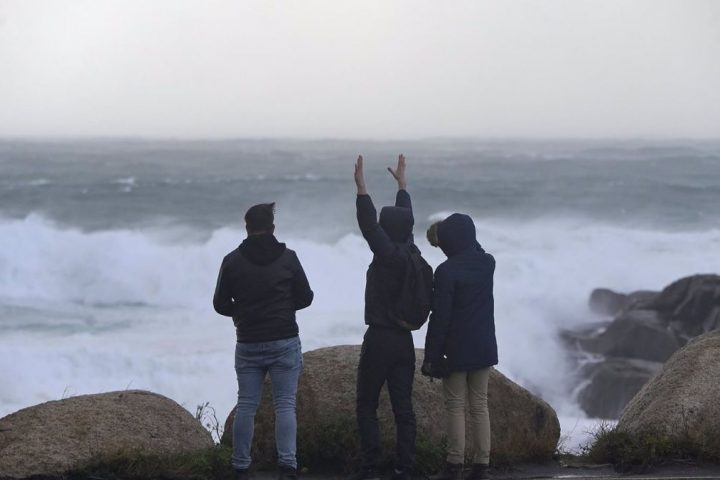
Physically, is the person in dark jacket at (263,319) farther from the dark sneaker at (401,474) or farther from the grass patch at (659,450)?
the grass patch at (659,450)

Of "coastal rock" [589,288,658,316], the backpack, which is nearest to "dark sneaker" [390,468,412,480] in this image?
the backpack

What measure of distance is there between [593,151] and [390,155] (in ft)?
52.5

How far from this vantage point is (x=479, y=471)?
253 inches

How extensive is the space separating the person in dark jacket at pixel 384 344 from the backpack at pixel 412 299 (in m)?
0.04

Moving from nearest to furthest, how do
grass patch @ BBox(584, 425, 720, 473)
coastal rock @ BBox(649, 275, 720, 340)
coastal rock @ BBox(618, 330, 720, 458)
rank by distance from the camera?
grass patch @ BBox(584, 425, 720, 473) < coastal rock @ BBox(618, 330, 720, 458) < coastal rock @ BBox(649, 275, 720, 340)

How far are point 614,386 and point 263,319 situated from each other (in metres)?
10.3

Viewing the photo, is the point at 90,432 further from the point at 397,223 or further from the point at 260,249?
the point at 397,223

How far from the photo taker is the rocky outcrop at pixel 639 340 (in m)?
15.3

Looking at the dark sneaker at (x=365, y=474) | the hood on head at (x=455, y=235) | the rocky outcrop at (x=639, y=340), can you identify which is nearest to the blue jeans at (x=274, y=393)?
the dark sneaker at (x=365, y=474)

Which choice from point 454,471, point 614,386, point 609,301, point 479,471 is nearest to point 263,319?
point 454,471

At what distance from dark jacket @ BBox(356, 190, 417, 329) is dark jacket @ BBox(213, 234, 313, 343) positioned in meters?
0.46

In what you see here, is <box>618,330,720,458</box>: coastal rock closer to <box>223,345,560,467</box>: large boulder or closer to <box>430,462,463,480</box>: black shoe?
<box>223,345,560,467</box>: large boulder

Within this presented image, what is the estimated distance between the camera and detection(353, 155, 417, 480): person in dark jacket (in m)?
6.17

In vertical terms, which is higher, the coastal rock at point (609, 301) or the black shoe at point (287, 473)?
the black shoe at point (287, 473)
